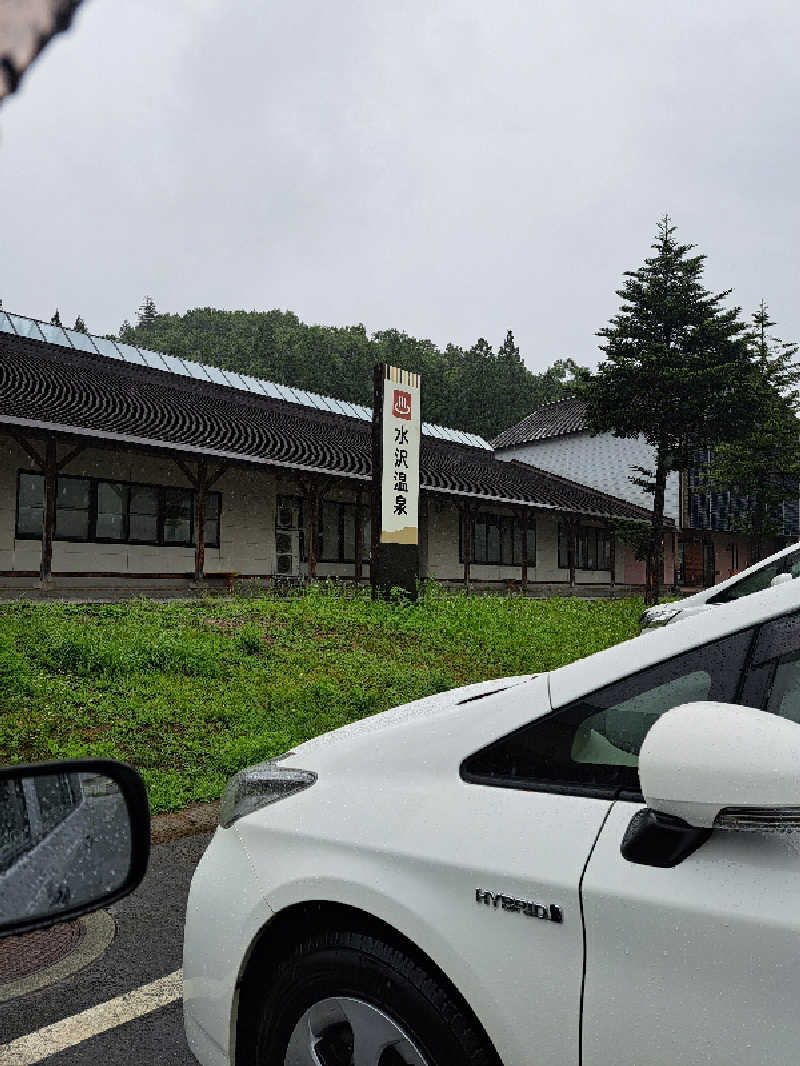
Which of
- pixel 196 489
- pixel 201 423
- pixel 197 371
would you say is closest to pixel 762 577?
pixel 196 489

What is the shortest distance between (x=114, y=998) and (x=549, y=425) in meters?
40.7

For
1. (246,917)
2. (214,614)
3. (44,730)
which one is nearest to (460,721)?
(246,917)

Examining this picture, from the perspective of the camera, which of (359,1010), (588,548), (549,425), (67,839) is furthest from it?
(549,425)

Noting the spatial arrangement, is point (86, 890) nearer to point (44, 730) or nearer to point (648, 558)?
point (44, 730)

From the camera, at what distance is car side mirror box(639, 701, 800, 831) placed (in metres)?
1.42

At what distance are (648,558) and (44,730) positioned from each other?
69.7 feet

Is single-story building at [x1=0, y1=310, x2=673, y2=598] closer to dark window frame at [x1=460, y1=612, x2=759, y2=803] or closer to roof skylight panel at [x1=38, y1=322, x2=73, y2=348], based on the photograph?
roof skylight panel at [x1=38, y1=322, x2=73, y2=348]

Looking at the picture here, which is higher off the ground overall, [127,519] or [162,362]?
[162,362]

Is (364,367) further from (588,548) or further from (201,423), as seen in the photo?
(201,423)

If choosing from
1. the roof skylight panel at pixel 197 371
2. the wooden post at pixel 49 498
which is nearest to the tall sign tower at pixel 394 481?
the wooden post at pixel 49 498

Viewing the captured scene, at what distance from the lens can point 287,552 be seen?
23.1m

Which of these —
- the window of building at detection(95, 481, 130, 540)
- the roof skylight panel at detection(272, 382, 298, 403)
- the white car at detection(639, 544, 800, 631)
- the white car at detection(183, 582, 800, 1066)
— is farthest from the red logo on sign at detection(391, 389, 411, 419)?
the white car at detection(183, 582, 800, 1066)

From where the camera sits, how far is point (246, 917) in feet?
7.15

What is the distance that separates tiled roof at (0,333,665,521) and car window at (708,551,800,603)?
12.0 m
